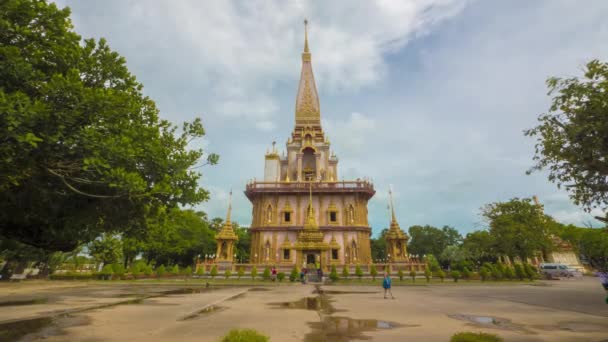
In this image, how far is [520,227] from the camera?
119 ft

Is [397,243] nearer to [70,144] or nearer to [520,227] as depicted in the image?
[520,227]

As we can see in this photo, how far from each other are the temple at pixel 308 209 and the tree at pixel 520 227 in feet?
39.4

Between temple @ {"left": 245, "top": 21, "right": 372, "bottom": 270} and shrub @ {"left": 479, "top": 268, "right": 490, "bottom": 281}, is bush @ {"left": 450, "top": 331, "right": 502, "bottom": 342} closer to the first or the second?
shrub @ {"left": 479, "top": 268, "right": 490, "bottom": 281}

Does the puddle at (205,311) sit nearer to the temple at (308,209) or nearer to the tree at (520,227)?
the temple at (308,209)

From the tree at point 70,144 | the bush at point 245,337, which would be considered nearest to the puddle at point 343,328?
the bush at point 245,337

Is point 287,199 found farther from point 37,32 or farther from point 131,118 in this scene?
point 37,32

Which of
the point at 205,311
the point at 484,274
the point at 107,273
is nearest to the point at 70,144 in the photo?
the point at 205,311

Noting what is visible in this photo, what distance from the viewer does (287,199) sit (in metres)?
41.3

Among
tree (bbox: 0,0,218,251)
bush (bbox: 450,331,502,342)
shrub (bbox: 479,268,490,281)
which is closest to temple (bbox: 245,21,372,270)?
shrub (bbox: 479,268,490,281)

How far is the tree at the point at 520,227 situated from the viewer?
36.1 m

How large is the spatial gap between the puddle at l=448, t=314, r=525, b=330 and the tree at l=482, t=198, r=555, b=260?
32332 millimetres

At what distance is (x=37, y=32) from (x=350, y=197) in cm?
3627

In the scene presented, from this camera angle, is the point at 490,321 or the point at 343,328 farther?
the point at 490,321

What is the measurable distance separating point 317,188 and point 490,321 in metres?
32.4
